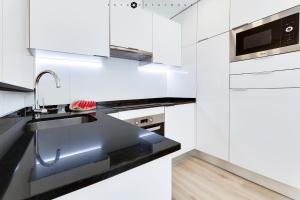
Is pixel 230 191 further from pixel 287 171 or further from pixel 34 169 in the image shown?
pixel 34 169

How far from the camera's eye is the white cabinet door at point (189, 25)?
7.96ft

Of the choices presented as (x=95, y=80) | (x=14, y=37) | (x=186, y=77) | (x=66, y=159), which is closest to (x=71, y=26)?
(x=14, y=37)

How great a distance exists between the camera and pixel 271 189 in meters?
1.65

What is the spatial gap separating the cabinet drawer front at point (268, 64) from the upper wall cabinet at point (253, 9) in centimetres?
44

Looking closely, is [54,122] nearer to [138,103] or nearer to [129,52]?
[129,52]

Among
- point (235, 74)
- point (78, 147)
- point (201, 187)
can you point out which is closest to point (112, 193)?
point (78, 147)

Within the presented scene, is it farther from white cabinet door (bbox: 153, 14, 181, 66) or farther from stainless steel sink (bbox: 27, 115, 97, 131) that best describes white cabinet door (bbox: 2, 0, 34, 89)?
white cabinet door (bbox: 153, 14, 181, 66)

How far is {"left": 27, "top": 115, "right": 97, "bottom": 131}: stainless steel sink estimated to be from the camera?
40.5 inches

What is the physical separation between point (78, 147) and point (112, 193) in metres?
0.17

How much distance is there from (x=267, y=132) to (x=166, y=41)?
64.8 inches

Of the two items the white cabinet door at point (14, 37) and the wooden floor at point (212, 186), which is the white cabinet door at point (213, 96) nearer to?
the wooden floor at point (212, 186)

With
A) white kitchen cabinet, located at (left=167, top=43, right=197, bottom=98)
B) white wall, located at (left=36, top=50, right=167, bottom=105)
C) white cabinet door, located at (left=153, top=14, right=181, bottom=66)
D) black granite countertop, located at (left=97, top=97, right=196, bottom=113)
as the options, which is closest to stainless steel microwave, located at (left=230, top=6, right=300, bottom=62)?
white kitchen cabinet, located at (left=167, top=43, right=197, bottom=98)

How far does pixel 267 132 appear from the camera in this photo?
5.37ft

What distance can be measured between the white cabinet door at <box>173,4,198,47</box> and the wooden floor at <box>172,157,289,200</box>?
1.81 metres
